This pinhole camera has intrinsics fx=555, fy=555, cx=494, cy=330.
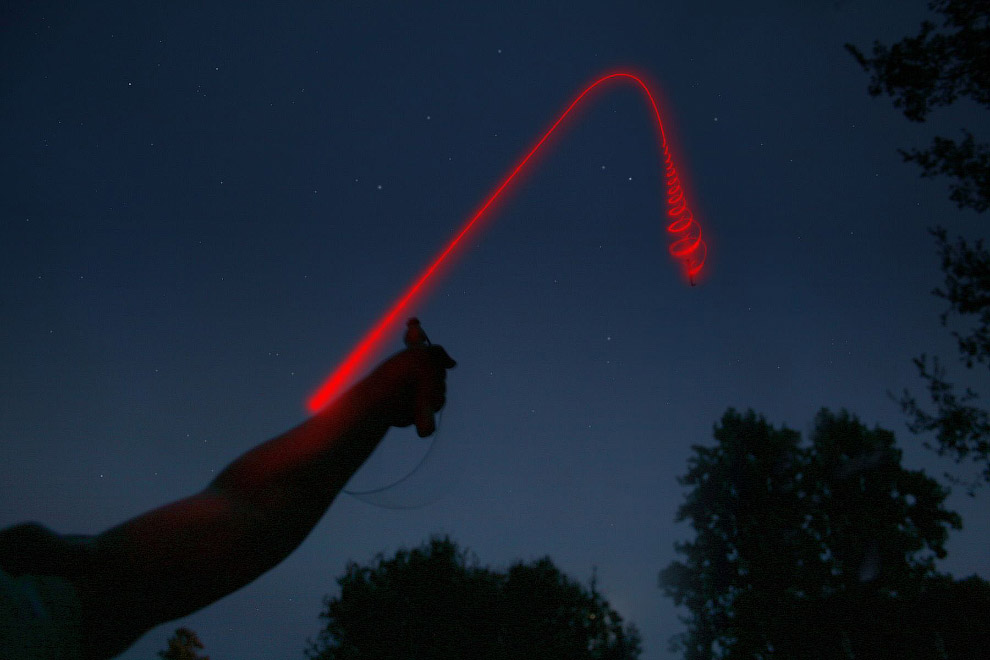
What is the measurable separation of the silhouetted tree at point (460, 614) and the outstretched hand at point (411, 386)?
85.6 feet

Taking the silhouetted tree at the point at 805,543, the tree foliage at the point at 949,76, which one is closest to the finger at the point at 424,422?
the tree foliage at the point at 949,76

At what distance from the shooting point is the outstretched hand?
3.84 metres

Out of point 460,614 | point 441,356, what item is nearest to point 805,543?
point 460,614

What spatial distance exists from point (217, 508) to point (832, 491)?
30.1m

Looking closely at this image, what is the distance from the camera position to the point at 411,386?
3.96m

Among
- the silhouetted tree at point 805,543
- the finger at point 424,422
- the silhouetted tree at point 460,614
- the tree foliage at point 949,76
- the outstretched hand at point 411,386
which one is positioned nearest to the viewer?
the outstretched hand at point 411,386

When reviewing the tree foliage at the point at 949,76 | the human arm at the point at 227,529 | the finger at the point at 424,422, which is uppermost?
the tree foliage at the point at 949,76

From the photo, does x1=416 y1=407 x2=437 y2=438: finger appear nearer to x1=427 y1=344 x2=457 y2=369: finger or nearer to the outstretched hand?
the outstretched hand

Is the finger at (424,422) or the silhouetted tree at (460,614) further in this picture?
the silhouetted tree at (460,614)

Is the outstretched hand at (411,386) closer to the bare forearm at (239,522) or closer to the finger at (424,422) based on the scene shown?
the finger at (424,422)

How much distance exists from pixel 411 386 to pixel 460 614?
27.4 meters

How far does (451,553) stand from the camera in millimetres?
30844

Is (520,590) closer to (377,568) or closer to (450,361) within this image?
(377,568)

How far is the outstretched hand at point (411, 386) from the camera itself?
12.6 feet
